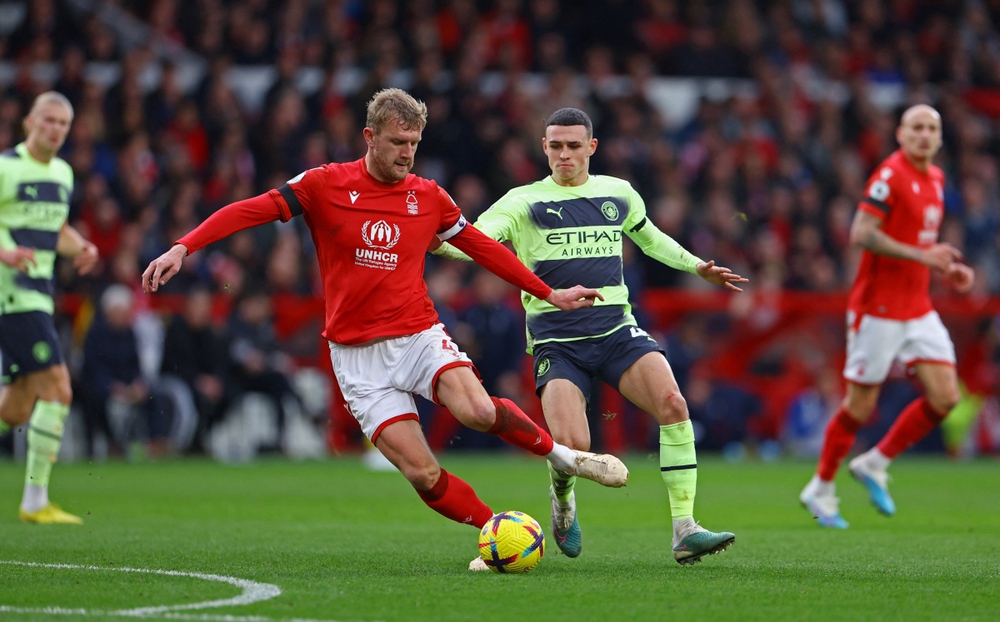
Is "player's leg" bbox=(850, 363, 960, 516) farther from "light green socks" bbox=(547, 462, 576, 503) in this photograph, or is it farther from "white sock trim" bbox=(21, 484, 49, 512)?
"white sock trim" bbox=(21, 484, 49, 512)

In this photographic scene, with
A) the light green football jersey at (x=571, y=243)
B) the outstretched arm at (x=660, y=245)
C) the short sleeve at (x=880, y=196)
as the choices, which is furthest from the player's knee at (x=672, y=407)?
the short sleeve at (x=880, y=196)

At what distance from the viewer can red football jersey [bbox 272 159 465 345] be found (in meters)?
6.95

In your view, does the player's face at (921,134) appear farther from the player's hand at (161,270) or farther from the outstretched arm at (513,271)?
the player's hand at (161,270)

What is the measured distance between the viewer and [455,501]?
6953mm

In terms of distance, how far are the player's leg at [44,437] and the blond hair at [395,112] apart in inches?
151

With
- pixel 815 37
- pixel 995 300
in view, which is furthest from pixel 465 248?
pixel 815 37

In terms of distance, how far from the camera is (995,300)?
59.2 ft

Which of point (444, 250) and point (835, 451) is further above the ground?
point (444, 250)

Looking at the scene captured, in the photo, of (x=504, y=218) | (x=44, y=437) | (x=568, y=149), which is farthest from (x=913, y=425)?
(x=44, y=437)

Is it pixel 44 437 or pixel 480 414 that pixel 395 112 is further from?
pixel 44 437

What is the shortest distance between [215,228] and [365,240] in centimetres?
79

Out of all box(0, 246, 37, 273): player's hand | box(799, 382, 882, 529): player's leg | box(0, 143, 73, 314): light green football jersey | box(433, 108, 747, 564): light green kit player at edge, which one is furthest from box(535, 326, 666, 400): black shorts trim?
box(0, 143, 73, 314): light green football jersey

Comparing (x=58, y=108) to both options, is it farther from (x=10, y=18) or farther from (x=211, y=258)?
(x=10, y=18)

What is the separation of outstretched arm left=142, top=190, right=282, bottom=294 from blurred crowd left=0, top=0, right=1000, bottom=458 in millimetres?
9112
